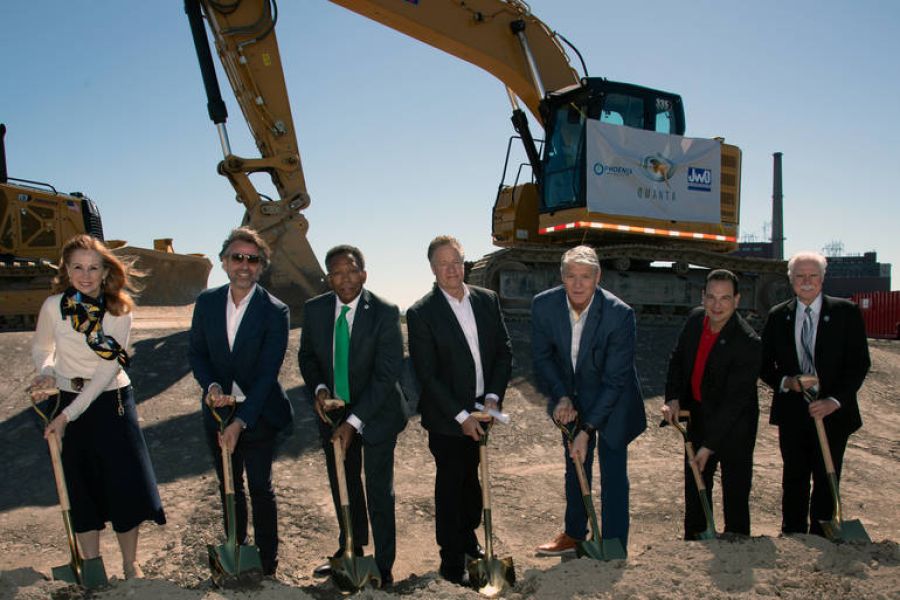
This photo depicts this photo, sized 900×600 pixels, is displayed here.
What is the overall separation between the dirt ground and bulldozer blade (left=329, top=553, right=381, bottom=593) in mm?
117

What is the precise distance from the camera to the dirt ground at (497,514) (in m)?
3.04

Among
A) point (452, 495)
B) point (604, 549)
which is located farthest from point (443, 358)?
point (604, 549)

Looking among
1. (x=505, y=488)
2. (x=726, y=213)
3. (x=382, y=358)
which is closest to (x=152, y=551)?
(x=382, y=358)

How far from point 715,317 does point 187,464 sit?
4293 mm

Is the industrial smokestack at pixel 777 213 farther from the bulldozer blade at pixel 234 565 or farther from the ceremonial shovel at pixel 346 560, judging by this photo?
the bulldozer blade at pixel 234 565

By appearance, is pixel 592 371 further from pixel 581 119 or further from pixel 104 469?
pixel 581 119

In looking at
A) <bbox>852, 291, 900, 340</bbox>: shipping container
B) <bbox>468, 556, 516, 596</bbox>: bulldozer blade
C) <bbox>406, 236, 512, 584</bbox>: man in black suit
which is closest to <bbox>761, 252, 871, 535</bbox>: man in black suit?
<bbox>406, 236, 512, 584</bbox>: man in black suit

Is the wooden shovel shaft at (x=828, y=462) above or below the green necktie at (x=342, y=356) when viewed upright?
below

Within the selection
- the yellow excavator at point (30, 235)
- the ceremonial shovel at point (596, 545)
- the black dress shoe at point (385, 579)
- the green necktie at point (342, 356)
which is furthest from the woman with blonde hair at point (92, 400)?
the yellow excavator at point (30, 235)

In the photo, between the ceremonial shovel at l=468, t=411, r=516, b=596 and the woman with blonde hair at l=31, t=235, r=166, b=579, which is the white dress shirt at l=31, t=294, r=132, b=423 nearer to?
the woman with blonde hair at l=31, t=235, r=166, b=579

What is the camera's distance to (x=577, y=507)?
13.0ft

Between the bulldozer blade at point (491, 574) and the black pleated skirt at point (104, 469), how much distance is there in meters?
1.62

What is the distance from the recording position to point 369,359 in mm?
3693

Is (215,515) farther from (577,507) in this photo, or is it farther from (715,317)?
(715,317)
